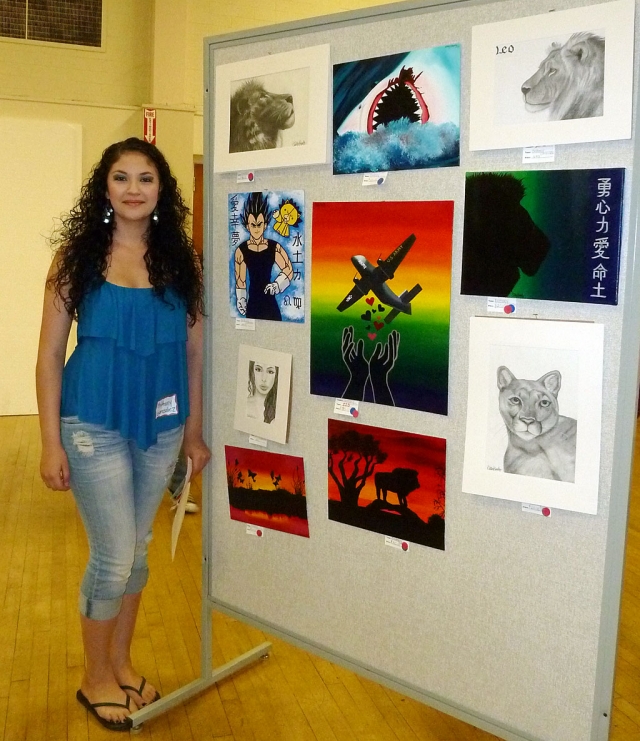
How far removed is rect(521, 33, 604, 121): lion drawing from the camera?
1310mm

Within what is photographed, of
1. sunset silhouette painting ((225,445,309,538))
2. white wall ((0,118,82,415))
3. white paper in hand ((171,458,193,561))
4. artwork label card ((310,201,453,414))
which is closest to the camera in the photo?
artwork label card ((310,201,453,414))

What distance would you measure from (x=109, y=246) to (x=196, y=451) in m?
0.59

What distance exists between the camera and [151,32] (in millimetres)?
6152

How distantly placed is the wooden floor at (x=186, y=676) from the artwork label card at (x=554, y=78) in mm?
1570

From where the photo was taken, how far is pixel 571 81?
134cm

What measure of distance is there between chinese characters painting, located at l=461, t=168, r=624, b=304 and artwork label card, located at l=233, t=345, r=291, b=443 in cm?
54

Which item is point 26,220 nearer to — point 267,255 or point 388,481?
point 267,255

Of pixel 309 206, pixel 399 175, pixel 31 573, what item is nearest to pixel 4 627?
pixel 31 573

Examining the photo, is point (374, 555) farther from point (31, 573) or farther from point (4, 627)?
point (31, 573)

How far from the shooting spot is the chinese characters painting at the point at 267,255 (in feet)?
5.82

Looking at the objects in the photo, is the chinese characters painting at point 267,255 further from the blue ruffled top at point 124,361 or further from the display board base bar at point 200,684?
the display board base bar at point 200,684

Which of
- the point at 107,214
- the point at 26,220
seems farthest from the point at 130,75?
the point at 107,214

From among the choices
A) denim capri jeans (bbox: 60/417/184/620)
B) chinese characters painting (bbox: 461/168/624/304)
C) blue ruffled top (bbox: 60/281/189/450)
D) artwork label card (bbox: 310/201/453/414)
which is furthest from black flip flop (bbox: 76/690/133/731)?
chinese characters painting (bbox: 461/168/624/304)

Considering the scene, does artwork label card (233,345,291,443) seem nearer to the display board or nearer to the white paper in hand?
the display board
